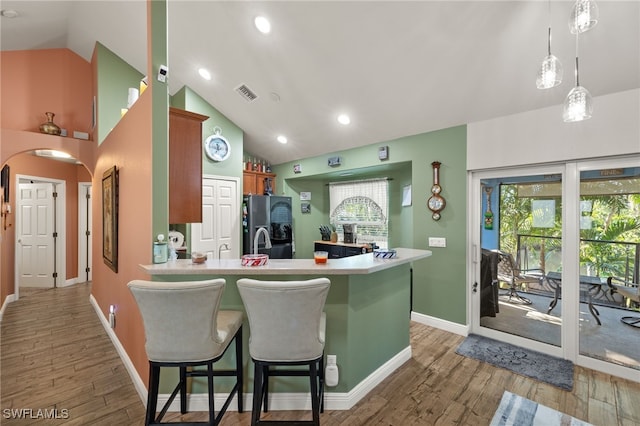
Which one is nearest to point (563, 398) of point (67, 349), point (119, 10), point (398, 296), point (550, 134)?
point (398, 296)

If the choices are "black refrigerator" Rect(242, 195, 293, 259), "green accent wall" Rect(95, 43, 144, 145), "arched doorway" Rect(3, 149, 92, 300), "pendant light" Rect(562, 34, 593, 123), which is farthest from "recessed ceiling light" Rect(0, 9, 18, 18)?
"pendant light" Rect(562, 34, 593, 123)

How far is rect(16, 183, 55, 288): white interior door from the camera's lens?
5.28 meters

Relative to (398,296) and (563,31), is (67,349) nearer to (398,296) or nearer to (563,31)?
(398,296)

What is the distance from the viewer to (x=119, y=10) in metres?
3.39

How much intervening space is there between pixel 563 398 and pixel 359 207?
11.7 ft

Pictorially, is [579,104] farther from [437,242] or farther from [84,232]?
[84,232]

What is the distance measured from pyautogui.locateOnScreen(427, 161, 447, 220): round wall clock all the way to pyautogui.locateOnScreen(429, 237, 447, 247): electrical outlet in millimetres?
265

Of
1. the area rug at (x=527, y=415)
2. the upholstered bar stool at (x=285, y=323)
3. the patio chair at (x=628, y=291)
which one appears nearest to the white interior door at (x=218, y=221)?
the upholstered bar stool at (x=285, y=323)

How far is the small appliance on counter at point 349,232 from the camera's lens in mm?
5059

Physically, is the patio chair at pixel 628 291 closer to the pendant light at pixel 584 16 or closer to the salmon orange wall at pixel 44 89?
the pendant light at pixel 584 16

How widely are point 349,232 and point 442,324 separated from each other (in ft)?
7.14

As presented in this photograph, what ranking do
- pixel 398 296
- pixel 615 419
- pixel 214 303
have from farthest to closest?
pixel 398 296 → pixel 615 419 → pixel 214 303

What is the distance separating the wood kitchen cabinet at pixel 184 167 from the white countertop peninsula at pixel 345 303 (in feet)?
1.96

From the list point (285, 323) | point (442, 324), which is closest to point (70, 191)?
point (285, 323)
